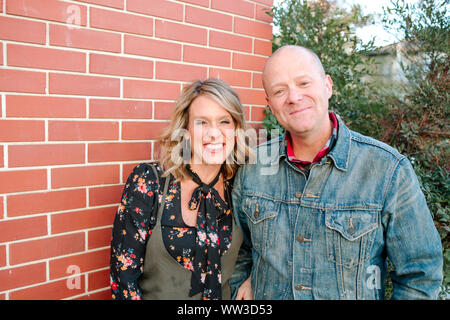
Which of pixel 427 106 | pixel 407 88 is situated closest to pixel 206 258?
pixel 427 106

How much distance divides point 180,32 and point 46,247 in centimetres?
156

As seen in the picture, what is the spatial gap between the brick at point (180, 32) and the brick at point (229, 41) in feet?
0.22

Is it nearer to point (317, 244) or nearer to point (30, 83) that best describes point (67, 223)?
point (30, 83)

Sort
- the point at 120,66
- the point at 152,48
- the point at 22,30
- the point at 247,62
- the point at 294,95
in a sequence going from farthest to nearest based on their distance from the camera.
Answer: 1. the point at 247,62
2. the point at 152,48
3. the point at 120,66
4. the point at 294,95
5. the point at 22,30

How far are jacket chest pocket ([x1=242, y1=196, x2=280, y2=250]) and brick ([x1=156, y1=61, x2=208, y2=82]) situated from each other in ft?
3.09

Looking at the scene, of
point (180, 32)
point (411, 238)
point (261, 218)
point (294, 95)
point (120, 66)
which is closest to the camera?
point (411, 238)

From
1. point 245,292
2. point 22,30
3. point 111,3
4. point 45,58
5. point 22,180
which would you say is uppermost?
point 111,3

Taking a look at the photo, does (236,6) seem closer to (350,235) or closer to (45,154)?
(45,154)

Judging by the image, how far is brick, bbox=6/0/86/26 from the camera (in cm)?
181

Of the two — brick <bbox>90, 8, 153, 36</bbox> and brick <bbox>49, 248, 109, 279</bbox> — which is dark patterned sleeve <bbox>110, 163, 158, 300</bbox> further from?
brick <bbox>90, 8, 153, 36</bbox>

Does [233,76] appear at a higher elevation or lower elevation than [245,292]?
higher

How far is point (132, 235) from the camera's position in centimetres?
195

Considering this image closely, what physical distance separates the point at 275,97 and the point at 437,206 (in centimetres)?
139

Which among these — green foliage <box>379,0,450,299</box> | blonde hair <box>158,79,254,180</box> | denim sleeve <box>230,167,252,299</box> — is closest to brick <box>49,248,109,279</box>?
blonde hair <box>158,79,254,180</box>
